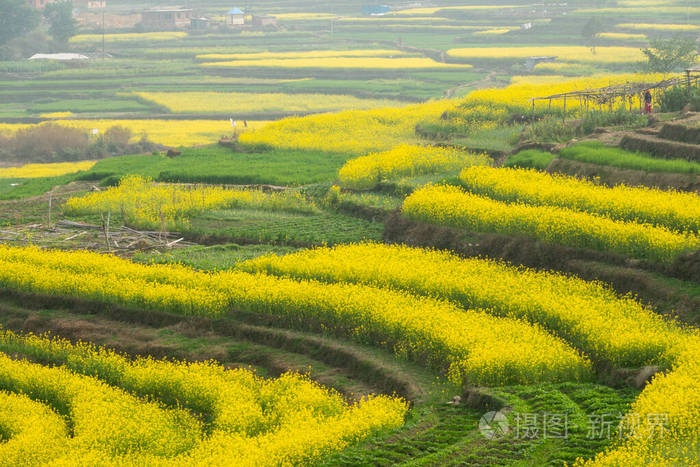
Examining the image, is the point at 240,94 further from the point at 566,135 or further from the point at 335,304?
the point at 335,304

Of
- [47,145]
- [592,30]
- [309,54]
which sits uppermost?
[592,30]

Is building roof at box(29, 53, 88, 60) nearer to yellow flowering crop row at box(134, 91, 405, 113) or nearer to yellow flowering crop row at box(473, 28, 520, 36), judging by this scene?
yellow flowering crop row at box(134, 91, 405, 113)

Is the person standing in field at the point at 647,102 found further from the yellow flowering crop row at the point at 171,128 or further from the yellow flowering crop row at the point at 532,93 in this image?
the yellow flowering crop row at the point at 171,128

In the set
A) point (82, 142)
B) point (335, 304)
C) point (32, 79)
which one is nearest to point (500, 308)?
point (335, 304)

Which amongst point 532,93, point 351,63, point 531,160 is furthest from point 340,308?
point 351,63

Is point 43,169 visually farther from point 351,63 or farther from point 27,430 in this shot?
point 351,63

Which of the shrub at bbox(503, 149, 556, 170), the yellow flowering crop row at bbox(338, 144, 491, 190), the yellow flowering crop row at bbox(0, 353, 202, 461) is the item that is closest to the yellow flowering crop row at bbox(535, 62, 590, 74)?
the yellow flowering crop row at bbox(338, 144, 491, 190)

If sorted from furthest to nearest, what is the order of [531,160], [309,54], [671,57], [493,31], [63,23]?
[493,31] < [63,23] < [309,54] < [671,57] < [531,160]

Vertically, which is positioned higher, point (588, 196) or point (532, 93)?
point (532, 93)
